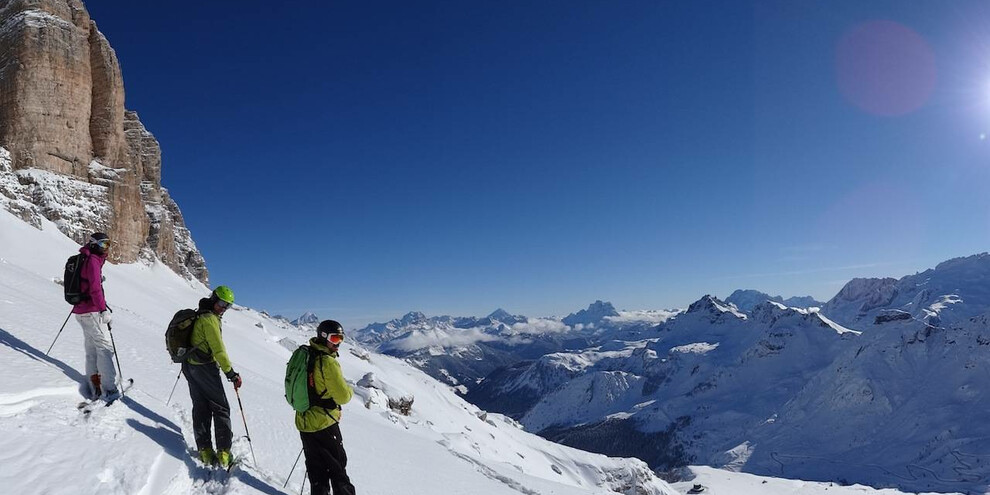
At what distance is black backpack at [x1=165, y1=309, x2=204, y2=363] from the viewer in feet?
25.1

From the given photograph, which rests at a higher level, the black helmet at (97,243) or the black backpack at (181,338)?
the black helmet at (97,243)

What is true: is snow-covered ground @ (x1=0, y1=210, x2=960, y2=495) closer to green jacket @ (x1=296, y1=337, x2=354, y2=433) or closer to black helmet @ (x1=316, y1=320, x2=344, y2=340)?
green jacket @ (x1=296, y1=337, x2=354, y2=433)

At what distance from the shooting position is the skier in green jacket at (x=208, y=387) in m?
7.76

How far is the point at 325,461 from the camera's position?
7.46m

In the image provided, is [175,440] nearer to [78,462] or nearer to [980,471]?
[78,462]

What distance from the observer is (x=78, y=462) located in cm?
587

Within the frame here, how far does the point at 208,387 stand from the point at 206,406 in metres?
0.31

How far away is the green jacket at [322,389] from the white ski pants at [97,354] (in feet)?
12.3

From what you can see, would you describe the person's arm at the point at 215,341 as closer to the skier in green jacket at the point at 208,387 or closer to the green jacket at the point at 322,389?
the skier in green jacket at the point at 208,387

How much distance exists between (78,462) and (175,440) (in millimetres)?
2240

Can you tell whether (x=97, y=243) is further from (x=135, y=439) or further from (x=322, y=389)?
(x=322, y=389)

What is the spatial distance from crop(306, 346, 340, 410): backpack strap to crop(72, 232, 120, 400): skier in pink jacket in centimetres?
367

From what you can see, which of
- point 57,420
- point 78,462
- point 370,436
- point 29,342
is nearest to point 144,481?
point 78,462

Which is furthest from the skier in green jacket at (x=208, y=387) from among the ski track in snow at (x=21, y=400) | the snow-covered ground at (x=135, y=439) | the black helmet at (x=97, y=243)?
the black helmet at (x=97, y=243)
